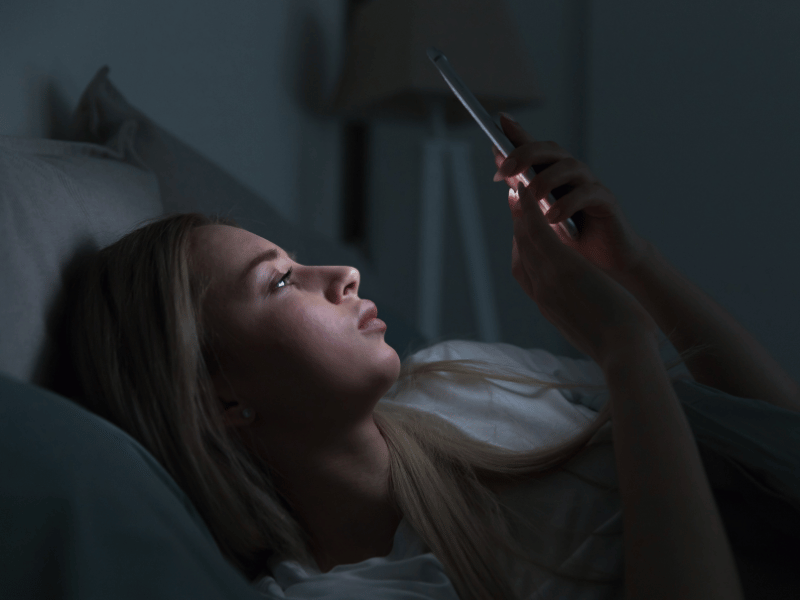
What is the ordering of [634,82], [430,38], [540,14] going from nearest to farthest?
[430,38] < [634,82] < [540,14]

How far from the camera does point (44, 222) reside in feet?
1.89

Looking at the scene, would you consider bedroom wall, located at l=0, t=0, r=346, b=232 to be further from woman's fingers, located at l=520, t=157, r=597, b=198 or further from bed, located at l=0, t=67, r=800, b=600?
woman's fingers, located at l=520, t=157, r=597, b=198

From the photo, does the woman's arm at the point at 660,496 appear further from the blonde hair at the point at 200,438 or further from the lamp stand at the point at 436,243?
the lamp stand at the point at 436,243

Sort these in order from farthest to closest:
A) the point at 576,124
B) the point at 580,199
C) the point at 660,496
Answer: the point at 576,124 < the point at 580,199 < the point at 660,496

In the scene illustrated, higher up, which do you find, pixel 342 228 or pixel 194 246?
pixel 194 246

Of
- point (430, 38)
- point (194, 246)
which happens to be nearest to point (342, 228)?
point (430, 38)

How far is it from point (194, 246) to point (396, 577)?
40 centimetres

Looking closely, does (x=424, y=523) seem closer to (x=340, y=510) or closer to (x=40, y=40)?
(x=340, y=510)

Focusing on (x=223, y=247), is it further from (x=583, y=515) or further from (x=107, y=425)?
(x=583, y=515)

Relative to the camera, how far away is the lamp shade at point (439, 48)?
1501 mm

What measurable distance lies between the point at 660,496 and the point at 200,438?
399 mm

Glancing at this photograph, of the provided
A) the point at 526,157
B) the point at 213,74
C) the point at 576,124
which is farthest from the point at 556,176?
the point at 576,124

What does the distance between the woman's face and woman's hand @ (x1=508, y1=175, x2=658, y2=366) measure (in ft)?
0.59

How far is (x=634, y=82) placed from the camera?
6.04 feet
